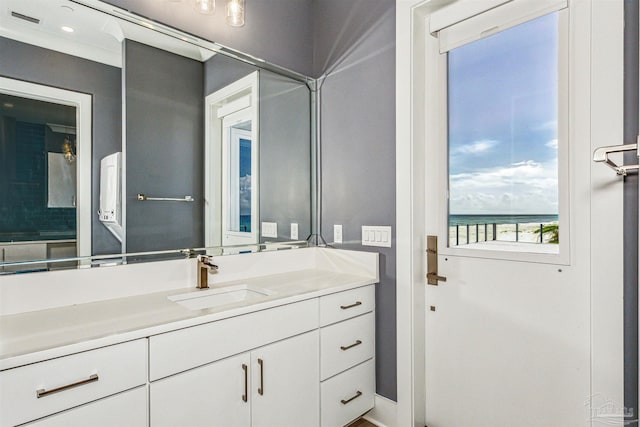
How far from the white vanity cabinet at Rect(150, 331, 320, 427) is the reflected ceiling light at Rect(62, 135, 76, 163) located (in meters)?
0.91

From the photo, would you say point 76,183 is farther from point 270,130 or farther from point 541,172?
point 541,172

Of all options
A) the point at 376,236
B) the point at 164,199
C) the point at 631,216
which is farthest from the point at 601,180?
the point at 164,199

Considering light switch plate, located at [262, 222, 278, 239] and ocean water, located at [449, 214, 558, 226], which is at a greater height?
ocean water, located at [449, 214, 558, 226]

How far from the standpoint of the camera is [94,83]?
1465 millimetres

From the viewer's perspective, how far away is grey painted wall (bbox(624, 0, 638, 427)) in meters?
1.24

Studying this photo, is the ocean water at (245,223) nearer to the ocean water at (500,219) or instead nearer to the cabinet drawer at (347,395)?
the cabinet drawer at (347,395)

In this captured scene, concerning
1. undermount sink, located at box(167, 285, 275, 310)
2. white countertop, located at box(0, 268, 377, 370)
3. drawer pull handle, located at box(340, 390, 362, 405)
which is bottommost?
drawer pull handle, located at box(340, 390, 362, 405)

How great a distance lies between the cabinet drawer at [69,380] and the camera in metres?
0.91

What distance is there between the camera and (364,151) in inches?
81.2

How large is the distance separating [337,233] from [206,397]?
119cm

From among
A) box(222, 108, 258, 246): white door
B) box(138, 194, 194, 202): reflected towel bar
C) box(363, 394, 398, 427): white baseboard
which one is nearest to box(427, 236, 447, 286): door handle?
box(363, 394, 398, 427): white baseboard

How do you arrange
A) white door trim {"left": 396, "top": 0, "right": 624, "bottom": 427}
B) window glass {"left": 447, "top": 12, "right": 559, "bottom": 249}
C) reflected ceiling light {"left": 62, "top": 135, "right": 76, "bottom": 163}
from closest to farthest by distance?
white door trim {"left": 396, "top": 0, "right": 624, "bottom": 427}
reflected ceiling light {"left": 62, "top": 135, "right": 76, "bottom": 163}
window glass {"left": 447, "top": 12, "right": 559, "bottom": 249}

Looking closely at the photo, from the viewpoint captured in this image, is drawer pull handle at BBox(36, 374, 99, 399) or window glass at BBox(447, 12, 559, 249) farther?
window glass at BBox(447, 12, 559, 249)

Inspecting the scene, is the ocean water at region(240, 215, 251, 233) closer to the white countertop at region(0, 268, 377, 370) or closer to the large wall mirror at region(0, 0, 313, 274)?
the large wall mirror at region(0, 0, 313, 274)
